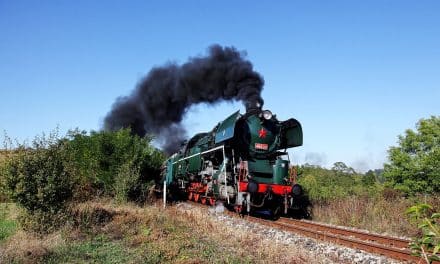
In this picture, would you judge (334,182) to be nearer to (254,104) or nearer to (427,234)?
(254,104)

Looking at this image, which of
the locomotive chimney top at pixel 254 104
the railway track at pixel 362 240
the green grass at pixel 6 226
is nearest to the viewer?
the railway track at pixel 362 240

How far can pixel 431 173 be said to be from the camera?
3047 centimetres

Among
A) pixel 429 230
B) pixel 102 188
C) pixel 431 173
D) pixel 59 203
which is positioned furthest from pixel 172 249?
pixel 431 173

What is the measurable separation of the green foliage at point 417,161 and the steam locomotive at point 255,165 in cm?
1731

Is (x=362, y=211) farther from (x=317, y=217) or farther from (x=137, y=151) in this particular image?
(x=137, y=151)

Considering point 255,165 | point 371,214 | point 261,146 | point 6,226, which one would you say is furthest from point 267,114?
point 6,226

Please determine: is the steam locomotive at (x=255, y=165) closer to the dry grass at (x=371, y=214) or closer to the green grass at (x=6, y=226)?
the dry grass at (x=371, y=214)

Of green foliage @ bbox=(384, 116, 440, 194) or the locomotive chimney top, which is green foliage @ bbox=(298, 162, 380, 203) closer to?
green foliage @ bbox=(384, 116, 440, 194)

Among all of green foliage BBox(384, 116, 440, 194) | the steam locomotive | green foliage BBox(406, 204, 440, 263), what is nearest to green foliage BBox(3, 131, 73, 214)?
the steam locomotive

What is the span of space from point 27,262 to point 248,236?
5106mm

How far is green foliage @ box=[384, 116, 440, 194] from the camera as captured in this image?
30.5m

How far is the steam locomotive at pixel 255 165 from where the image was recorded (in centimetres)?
1450

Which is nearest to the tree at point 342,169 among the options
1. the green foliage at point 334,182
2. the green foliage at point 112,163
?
the green foliage at point 334,182

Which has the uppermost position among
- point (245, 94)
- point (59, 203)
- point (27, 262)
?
point (245, 94)
